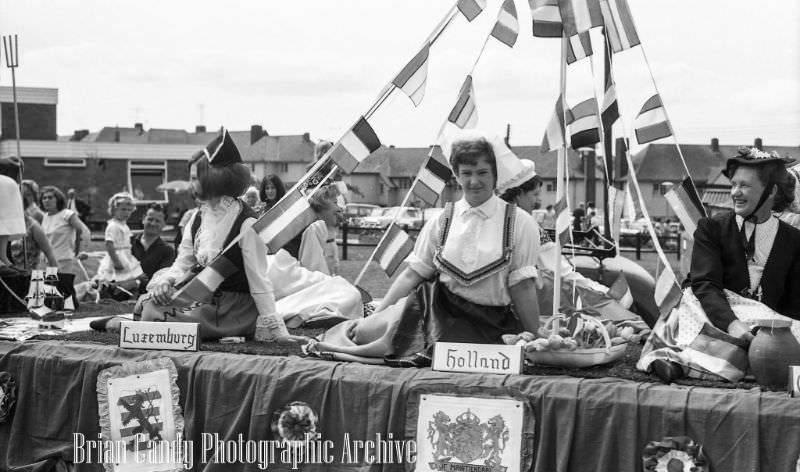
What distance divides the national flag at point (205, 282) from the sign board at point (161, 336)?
12.0 inches

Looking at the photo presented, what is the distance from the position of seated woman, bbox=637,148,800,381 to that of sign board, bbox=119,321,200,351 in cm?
200

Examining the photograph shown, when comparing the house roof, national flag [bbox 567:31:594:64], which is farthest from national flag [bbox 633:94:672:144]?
the house roof

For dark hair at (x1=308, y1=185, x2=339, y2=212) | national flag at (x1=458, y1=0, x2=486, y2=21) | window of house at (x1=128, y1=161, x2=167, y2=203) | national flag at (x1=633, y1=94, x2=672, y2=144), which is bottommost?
dark hair at (x1=308, y1=185, x2=339, y2=212)

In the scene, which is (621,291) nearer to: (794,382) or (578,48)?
(578,48)

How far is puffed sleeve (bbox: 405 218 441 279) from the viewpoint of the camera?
4.21 metres

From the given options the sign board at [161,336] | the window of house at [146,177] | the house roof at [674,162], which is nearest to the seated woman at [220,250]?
the sign board at [161,336]

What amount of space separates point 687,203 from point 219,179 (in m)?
2.25

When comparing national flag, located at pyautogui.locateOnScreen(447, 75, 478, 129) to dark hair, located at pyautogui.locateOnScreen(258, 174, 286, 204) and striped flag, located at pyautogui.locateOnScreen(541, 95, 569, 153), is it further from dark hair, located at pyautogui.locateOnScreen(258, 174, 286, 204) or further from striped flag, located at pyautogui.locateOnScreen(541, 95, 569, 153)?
dark hair, located at pyautogui.locateOnScreen(258, 174, 286, 204)

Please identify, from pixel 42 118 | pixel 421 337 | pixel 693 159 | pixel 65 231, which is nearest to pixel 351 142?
pixel 421 337

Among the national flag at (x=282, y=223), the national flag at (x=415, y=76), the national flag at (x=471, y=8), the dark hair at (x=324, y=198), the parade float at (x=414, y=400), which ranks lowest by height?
the parade float at (x=414, y=400)

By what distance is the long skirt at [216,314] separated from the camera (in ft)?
15.5

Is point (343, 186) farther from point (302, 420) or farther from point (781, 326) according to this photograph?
point (781, 326)

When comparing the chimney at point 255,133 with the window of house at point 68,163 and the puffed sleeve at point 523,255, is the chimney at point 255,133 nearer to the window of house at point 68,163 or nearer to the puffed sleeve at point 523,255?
the window of house at point 68,163

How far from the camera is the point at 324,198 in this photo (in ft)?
21.6
